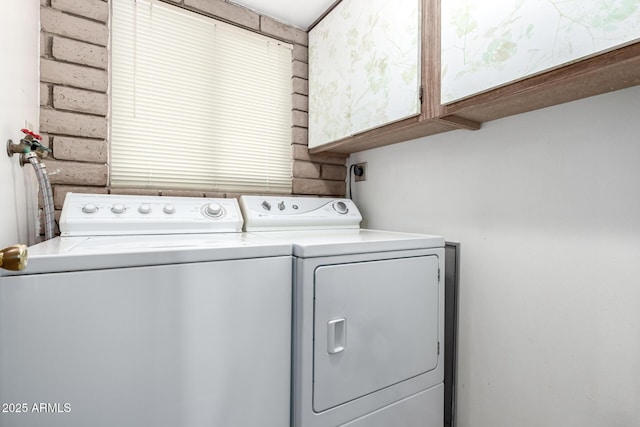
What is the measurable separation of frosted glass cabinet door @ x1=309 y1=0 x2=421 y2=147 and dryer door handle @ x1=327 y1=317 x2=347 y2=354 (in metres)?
0.94

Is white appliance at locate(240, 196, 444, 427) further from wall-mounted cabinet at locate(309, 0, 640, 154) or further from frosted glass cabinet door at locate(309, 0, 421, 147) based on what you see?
frosted glass cabinet door at locate(309, 0, 421, 147)

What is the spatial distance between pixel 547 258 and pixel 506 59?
765 millimetres

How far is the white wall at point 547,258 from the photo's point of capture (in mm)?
1033

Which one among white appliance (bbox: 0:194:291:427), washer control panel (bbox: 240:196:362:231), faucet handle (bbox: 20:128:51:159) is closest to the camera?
white appliance (bbox: 0:194:291:427)

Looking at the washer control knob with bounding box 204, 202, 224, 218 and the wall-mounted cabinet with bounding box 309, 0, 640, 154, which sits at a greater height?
the wall-mounted cabinet with bounding box 309, 0, 640, 154

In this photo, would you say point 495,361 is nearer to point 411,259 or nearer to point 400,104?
point 411,259

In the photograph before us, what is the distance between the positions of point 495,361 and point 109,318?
1.50 m

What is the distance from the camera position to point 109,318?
0.81 metres

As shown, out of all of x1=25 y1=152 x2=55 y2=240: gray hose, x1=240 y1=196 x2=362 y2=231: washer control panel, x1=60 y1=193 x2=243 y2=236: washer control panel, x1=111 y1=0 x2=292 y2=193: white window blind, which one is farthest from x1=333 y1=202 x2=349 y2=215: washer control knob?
x1=25 y1=152 x2=55 y2=240: gray hose

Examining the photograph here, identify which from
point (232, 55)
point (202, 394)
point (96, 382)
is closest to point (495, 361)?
point (202, 394)

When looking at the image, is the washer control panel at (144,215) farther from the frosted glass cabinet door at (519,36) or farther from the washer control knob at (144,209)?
the frosted glass cabinet door at (519,36)

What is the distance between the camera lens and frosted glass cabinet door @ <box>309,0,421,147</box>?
1.38 meters

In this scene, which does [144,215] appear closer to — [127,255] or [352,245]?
[127,255]

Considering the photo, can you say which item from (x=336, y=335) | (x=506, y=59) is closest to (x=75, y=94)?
(x=336, y=335)
